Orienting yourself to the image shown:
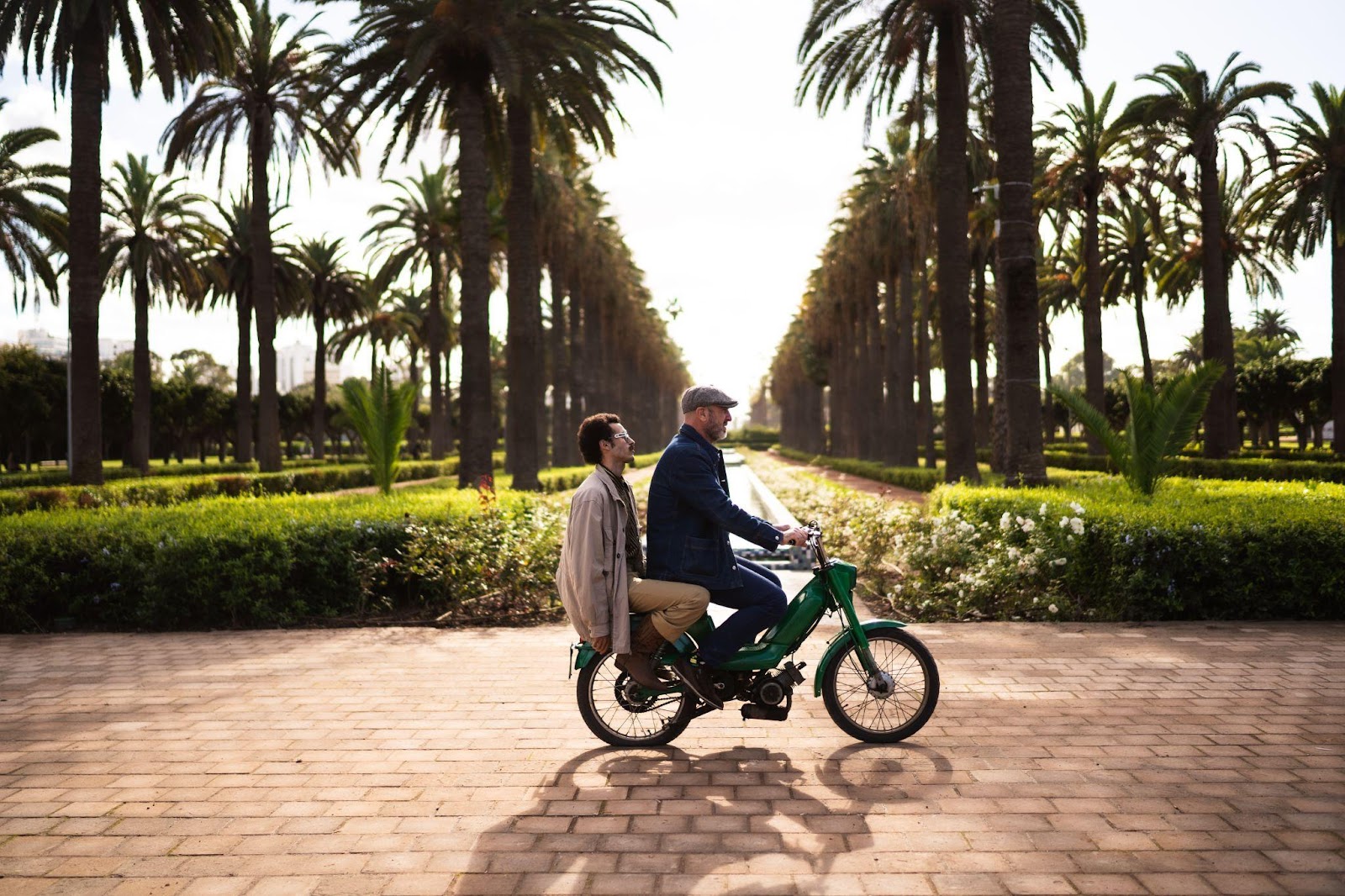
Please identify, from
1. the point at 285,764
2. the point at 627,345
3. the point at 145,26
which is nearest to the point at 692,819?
the point at 285,764

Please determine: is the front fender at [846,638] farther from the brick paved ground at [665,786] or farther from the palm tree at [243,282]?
the palm tree at [243,282]

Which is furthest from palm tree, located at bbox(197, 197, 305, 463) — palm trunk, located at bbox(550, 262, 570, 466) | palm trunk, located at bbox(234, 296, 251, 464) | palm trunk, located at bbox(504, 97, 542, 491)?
palm trunk, located at bbox(504, 97, 542, 491)

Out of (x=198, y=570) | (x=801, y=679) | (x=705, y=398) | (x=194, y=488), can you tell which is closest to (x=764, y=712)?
(x=801, y=679)

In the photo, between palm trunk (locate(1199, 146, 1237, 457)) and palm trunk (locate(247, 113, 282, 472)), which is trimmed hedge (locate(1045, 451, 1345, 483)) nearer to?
palm trunk (locate(1199, 146, 1237, 457))

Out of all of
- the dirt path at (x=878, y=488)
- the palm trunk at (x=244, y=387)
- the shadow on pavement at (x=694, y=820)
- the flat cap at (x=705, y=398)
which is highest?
the palm trunk at (x=244, y=387)

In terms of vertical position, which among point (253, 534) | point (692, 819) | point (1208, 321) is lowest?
point (692, 819)

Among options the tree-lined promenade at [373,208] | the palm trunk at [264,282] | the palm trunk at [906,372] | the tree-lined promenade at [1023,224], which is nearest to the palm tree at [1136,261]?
the tree-lined promenade at [1023,224]

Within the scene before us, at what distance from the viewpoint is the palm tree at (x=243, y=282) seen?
36.8m

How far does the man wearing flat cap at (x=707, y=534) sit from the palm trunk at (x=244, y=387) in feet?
111

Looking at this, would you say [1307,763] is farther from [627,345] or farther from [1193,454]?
[627,345]

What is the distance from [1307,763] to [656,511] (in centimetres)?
349

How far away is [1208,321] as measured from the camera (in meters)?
29.6

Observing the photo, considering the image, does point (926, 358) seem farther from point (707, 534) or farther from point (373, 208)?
point (707, 534)

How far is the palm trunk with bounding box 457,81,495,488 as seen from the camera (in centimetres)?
1752
